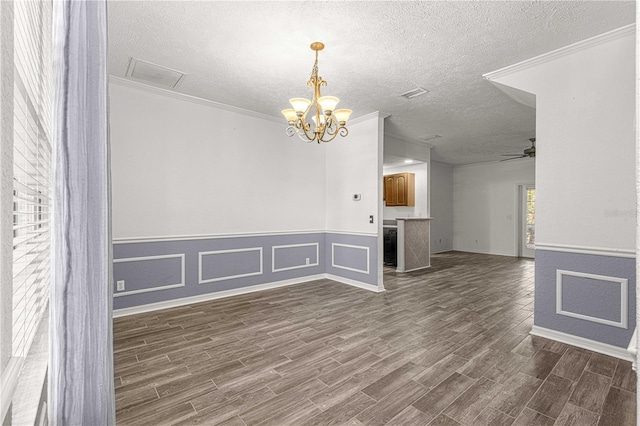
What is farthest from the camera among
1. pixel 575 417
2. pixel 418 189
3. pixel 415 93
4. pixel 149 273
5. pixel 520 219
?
pixel 520 219

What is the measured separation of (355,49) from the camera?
2783 millimetres

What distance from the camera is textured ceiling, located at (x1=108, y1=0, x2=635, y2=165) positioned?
2.24 metres

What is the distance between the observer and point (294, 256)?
196 inches

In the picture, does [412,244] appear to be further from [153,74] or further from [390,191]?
[153,74]

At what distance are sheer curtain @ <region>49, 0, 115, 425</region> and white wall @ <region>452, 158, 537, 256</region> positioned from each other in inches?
356

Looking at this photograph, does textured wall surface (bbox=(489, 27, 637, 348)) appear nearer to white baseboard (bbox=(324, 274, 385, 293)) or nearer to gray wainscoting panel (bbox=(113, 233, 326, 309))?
white baseboard (bbox=(324, 274, 385, 293))

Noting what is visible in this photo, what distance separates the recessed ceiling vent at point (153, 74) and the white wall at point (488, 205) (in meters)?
8.11

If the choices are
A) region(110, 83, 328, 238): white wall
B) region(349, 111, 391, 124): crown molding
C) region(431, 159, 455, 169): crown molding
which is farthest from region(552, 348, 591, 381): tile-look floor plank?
region(431, 159, 455, 169): crown molding

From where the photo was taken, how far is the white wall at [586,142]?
2.50 metres

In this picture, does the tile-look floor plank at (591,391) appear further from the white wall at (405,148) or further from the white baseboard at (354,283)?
the white wall at (405,148)

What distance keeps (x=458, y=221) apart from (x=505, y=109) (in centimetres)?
536

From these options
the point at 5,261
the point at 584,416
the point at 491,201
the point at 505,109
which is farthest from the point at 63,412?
the point at 491,201

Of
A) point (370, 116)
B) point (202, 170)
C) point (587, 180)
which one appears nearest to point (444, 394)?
point (587, 180)

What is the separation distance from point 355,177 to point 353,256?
128cm
